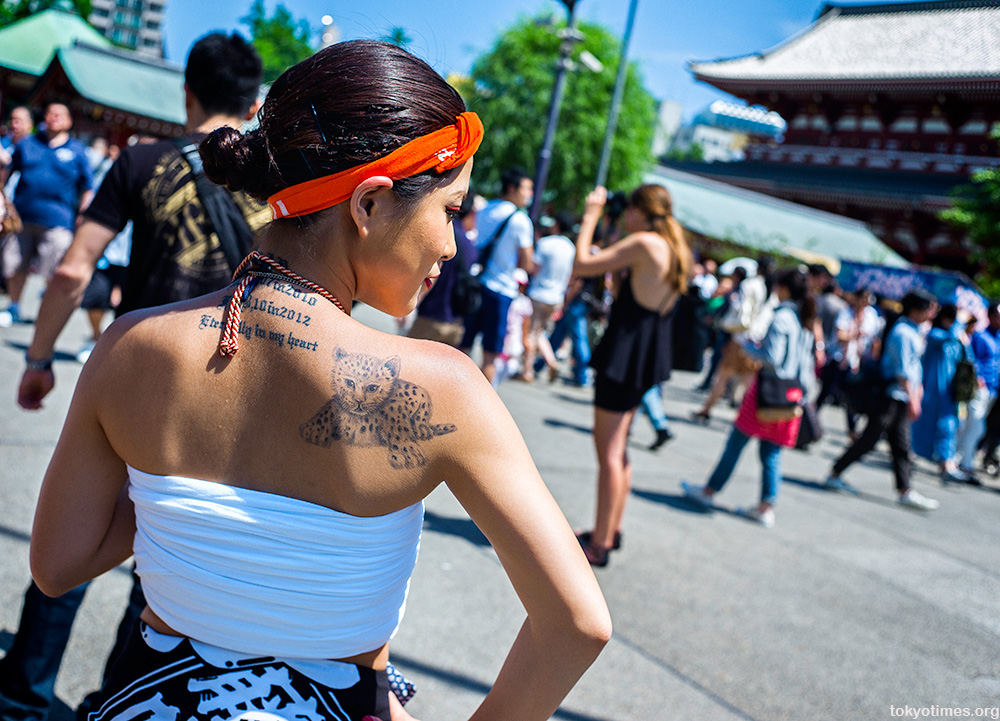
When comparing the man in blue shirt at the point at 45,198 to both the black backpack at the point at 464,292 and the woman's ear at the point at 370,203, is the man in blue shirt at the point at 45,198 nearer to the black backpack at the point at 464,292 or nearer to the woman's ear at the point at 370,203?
the black backpack at the point at 464,292

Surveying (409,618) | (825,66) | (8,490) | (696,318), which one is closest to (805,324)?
(696,318)

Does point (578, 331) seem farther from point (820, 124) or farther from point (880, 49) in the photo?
point (880, 49)

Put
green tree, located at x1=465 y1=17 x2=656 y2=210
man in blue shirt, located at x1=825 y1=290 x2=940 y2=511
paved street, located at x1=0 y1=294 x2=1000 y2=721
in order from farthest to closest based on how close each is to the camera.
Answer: green tree, located at x1=465 y1=17 x2=656 y2=210 → man in blue shirt, located at x1=825 y1=290 x2=940 y2=511 → paved street, located at x1=0 y1=294 x2=1000 y2=721

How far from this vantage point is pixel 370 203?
3.36 ft

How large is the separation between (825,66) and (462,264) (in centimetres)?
2868

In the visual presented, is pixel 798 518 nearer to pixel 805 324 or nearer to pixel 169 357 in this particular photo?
pixel 805 324

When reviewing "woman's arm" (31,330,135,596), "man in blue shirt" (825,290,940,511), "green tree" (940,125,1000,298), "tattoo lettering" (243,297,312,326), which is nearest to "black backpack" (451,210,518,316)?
"man in blue shirt" (825,290,940,511)

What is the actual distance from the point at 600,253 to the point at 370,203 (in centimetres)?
317

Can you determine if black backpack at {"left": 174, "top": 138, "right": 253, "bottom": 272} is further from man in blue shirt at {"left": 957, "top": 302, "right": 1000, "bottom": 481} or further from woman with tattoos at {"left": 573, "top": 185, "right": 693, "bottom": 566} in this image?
man in blue shirt at {"left": 957, "top": 302, "right": 1000, "bottom": 481}

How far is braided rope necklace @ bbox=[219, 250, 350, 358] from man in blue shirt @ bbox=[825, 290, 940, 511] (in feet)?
22.1

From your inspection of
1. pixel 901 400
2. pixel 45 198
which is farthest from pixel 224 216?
pixel 901 400

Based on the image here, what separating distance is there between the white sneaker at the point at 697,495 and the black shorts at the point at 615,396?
1.93 meters

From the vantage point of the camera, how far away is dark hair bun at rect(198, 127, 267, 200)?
1.13 m
